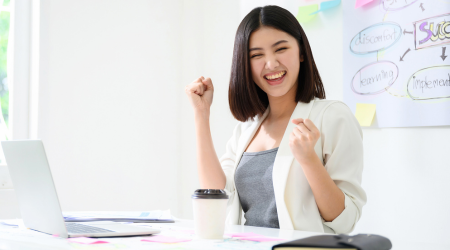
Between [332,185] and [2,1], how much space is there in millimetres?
1894

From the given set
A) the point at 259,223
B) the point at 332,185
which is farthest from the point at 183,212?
the point at 332,185

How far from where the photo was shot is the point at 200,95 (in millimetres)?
1502

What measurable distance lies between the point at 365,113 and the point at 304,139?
0.74m

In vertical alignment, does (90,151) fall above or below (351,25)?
below

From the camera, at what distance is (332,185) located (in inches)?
43.3

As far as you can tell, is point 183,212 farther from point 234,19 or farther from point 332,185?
point 332,185

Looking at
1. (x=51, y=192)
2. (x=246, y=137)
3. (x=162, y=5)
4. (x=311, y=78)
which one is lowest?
(x=51, y=192)

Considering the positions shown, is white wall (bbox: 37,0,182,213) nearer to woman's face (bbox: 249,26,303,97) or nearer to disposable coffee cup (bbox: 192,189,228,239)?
woman's face (bbox: 249,26,303,97)

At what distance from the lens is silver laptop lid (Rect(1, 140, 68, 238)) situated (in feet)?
2.38

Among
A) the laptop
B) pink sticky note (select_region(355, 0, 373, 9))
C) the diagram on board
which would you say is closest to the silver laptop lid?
the laptop

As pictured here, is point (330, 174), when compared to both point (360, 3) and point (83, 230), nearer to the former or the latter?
point (83, 230)

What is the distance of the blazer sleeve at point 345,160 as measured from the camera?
115 centimetres

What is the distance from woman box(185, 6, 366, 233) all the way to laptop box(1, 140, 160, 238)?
19.1 inches

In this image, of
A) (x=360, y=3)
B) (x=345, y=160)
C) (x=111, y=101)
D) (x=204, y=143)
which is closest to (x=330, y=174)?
(x=345, y=160)
